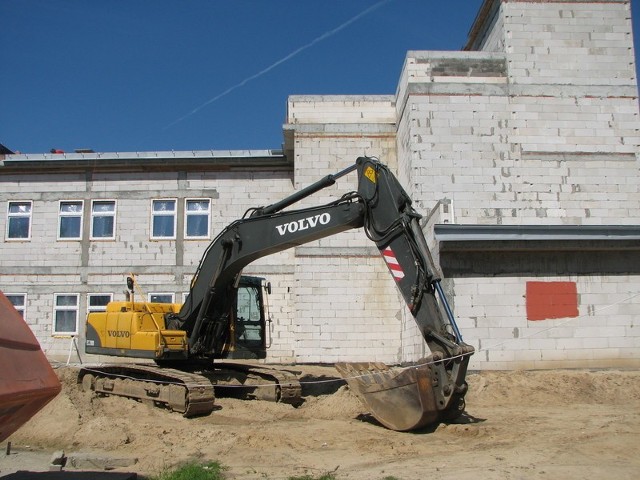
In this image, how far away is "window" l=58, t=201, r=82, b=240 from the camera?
21609 millimetres

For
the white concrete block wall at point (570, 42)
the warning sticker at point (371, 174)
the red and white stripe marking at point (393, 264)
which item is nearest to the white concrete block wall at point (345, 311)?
the white concrete block wall at point (570, 42)

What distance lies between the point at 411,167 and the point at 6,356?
50.7ft

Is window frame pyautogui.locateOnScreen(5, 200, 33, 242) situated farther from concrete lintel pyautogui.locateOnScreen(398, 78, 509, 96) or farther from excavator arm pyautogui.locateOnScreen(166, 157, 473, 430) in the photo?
concrete lintel pyautogui.locateOnScreen(398, 78, 509, 96)

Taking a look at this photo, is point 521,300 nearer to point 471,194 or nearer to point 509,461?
point 471,194

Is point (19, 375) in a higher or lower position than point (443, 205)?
lower

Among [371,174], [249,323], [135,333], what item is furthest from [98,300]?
[371,174]

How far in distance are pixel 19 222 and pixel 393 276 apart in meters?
16.4

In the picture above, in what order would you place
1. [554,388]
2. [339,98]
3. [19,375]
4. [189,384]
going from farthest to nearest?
[339,98], [554,388], [189,384], [19,375]

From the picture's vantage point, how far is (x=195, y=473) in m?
7.19

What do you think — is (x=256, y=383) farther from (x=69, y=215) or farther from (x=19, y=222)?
(x=19, y=222)

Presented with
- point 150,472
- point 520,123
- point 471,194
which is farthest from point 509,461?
point 520,123

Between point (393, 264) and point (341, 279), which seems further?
point (341, 279)

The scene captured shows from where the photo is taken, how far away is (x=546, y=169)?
1828 cm

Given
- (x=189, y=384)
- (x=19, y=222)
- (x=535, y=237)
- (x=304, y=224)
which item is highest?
(x=19, y=222)
